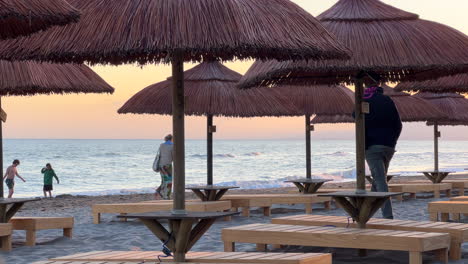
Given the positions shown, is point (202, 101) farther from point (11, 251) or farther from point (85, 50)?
point (85, 50)

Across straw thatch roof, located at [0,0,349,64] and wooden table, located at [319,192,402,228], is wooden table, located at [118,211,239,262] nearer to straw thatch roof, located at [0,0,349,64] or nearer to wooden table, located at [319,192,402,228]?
straw thatch roof, located at [0,0,349,64]

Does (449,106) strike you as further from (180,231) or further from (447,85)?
(180,231)

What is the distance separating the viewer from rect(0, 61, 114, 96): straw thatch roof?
9562 millimetres

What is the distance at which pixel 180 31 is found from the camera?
5742mm

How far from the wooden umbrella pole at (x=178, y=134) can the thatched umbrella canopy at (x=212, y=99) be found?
663 centimetres

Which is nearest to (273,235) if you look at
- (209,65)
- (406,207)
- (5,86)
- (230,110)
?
(5,86)

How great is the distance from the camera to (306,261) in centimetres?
629

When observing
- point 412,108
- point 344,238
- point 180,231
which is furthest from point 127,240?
point 412,108

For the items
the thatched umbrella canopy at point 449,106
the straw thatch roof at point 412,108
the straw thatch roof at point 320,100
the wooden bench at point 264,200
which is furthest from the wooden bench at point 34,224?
the thatched umbrella canopy at point 449,106

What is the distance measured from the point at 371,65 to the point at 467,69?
1141 millimetres

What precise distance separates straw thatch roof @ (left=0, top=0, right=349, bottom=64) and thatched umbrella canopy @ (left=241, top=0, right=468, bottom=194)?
5.46 feet

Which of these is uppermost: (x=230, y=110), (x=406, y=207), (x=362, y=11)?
(x=362, y=11)

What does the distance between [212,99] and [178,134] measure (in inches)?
279

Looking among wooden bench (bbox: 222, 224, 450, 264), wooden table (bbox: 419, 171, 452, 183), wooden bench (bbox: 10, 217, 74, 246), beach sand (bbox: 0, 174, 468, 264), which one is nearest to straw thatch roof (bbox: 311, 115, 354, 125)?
wooden table (bbox: 419, 171, 452, 183)
